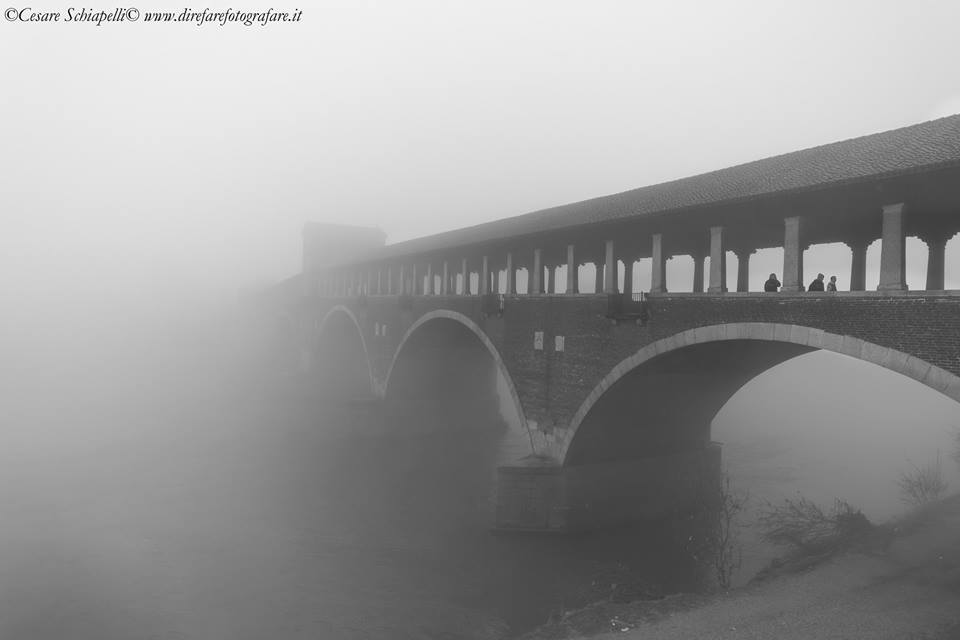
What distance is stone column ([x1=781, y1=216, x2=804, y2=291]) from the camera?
44.4ft

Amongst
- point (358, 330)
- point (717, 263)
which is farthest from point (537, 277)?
point (358, 330)

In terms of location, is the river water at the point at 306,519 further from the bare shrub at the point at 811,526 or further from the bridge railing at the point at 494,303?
the bridge railing at the point at 494,303

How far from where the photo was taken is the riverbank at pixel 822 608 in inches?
493

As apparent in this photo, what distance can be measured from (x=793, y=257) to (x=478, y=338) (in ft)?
57.7

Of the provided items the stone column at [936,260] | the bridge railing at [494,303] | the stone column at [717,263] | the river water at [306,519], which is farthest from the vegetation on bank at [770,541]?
the bridge railing at [494,303]

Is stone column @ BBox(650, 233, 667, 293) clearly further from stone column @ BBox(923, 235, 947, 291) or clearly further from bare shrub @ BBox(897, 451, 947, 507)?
bare shrub @ BBox(897, 451, 947, 507)

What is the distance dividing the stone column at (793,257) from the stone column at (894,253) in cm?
181

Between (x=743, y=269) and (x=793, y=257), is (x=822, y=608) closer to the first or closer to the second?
(x=793, y=257)

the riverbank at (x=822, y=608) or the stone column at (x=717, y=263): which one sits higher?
the stone column at (x=717, y=263)

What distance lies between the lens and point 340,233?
8281 centimetres

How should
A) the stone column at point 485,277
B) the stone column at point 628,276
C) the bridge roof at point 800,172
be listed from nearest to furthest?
the bridge roof at point 800,172
the stone column at point 628,276
the stone column at point 485,277

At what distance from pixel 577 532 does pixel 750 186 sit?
1147cm

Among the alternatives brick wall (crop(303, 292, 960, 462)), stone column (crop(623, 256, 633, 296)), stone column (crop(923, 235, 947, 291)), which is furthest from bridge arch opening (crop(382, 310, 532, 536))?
stone column (crop(923, 235, 947, 291))

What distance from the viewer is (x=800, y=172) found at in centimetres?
1412
